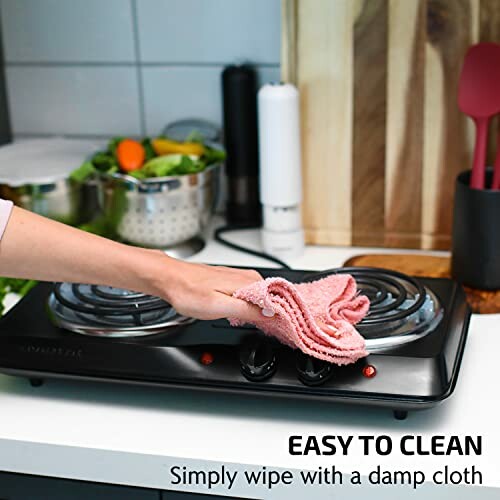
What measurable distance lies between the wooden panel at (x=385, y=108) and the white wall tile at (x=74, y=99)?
0.37m

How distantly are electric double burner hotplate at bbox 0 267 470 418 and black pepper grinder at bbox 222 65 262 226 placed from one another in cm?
48

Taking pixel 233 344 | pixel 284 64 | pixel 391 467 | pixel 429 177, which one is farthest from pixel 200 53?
pixel 391 467

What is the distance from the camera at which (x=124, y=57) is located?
1.70 meters

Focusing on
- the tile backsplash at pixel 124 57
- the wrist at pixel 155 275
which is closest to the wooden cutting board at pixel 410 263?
the tile backsplash at pixel 124 57

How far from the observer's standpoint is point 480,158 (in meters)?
1.33

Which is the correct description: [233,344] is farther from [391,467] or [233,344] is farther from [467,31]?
[467,31]

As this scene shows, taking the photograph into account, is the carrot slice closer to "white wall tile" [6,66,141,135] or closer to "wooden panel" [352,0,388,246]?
"white wall tile" [6,66,141,135]

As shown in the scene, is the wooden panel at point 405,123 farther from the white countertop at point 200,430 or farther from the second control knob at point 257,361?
the second control knob at point 257,361

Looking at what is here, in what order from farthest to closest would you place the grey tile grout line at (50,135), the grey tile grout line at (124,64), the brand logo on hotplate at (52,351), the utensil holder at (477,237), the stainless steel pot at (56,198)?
the grey tile grout line at (50,135) → the grey tile grout line at (124,64) → the stainless steel pot at (56,198) → the utensil holder at (477,237) → the brand logo on hotplate at (52,351)

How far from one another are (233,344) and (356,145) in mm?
568

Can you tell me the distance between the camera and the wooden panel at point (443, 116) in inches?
56.4

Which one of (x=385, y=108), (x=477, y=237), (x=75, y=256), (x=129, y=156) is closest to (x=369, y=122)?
(x=385, y=108)

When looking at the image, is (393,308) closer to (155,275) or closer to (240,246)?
(155,275)

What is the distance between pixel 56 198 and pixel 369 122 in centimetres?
55
